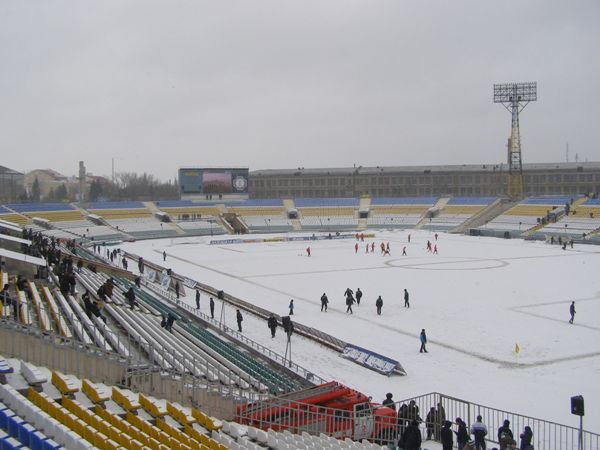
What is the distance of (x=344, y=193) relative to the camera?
107 metres

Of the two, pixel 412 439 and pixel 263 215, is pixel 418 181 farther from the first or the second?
pixel 412 439

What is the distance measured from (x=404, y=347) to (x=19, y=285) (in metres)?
10.7

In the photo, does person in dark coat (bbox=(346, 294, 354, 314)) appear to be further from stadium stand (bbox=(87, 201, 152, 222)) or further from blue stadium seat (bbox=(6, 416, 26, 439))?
stadium stand (bbox=(87, 201, 152, 222))

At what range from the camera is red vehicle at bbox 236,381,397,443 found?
9.96m

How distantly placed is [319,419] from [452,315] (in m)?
12.7

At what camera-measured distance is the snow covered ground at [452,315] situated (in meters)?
14.2

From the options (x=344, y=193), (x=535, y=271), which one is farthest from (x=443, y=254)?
(x=344, y=193)

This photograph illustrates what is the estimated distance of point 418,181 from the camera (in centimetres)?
10619

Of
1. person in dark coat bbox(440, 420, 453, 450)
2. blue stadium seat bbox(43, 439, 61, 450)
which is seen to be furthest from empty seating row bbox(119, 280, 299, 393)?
blue stadium seat bbox(43, 439, 61, 450)

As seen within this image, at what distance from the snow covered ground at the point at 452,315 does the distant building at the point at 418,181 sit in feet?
192

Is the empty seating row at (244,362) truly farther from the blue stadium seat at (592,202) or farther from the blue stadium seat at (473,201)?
the blue stadium seat at (473,201)

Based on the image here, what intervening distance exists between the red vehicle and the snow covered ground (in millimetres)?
3272

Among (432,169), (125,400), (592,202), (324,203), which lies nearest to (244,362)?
(125,400)

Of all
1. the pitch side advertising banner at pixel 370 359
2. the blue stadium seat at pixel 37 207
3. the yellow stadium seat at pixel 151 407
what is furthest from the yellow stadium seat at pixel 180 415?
the blue stadium seat at pixel 37 207
